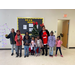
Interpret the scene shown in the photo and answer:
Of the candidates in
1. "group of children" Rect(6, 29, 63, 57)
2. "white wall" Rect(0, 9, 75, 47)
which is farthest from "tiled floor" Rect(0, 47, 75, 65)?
"white wall" Rect(0, 9, 75, 47)

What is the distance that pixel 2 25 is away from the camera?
157 inches

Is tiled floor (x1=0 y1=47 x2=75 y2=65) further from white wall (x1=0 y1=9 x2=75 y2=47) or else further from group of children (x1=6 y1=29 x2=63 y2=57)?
white wall (x1=0 y1=9 x2=75 y2=47)
